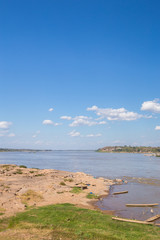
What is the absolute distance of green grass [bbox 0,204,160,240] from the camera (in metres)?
12.8

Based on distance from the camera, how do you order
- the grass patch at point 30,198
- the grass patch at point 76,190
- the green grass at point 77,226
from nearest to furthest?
1. the green grass at point 77,226
2. the grass patch at point 30,198
3. the grass patch at point 76,190

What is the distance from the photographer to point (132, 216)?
20.2 m

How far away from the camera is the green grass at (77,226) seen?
41.9 feet

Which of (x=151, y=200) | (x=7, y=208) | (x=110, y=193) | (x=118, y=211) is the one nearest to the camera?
(x=7, y=208)

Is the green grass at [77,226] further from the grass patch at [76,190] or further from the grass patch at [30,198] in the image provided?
the grass patch at [76,190]

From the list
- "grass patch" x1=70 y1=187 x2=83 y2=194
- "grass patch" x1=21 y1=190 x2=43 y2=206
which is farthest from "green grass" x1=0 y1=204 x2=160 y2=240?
"grass patch" x1=70 y1=187 x2=83 y2=194

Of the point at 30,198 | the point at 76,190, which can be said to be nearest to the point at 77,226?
the point at 30,198

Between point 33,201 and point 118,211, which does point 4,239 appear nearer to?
point 33,201

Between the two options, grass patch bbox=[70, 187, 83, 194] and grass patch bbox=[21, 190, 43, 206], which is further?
grass patch bbox=[70, 187, 83, 194]

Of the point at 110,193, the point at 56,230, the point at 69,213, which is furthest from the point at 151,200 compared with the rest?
the point at 56,230

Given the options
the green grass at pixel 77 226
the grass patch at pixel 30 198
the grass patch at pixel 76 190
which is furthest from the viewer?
the grass patch at pixel 76 190

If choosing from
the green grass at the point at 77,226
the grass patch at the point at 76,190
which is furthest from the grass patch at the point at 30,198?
the grass patch at the point at 76,190

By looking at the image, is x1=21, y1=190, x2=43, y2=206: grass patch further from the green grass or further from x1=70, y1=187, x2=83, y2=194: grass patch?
x1=70, y1=187, x2=83, y2=194: grass patch

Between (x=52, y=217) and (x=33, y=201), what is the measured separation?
7653 mm
